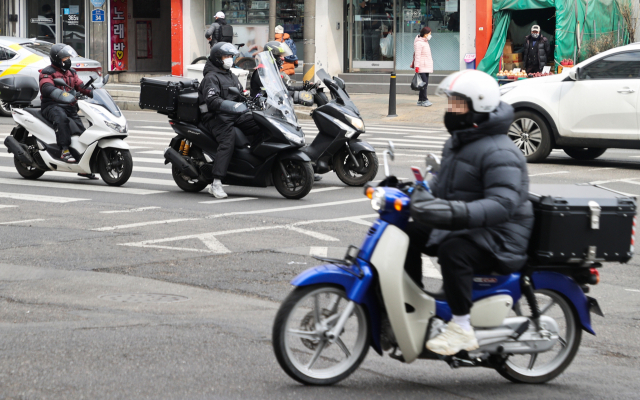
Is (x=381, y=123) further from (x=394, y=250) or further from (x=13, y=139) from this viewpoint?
(x=394, y=250)

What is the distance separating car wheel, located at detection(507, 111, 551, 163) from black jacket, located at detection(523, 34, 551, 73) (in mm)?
9090

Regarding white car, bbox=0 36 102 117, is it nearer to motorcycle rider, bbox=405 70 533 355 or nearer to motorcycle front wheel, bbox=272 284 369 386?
motorcycle front wheel, bbox=272 284 369 386

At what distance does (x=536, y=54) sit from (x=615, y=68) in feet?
31.2

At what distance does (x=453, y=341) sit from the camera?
4.47 metres

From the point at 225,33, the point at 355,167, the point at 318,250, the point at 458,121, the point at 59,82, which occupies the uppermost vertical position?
the point at 225,33

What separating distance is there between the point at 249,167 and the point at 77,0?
2457 cm

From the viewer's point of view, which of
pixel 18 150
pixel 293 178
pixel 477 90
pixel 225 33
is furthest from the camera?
pixel 225 33

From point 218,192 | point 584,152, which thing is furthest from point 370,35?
point 218,192

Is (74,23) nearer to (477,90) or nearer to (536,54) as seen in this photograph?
(536,54)

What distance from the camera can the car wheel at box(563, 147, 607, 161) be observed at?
15.1 metres

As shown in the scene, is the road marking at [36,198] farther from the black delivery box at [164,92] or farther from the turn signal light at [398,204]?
the turn signal light at [398,204]

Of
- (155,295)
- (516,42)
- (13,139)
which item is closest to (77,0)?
(516,42)

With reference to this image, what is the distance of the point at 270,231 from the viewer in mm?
9117

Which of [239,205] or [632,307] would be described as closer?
[632,307]
